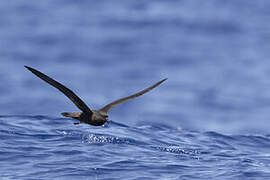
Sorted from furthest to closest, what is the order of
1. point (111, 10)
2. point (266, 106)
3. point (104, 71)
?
point (111, 10) < point (104, 71) < point (266, 106)

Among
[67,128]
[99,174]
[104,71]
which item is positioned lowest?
[99,174]

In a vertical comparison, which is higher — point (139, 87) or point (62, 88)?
point (139, 87)

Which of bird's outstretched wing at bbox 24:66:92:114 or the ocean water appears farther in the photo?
the ocean water

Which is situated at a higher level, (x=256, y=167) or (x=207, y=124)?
(x=207, y=124)

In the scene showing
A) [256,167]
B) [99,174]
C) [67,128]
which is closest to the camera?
[99,174]

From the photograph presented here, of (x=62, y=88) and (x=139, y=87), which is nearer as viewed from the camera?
(x=62, y=88)

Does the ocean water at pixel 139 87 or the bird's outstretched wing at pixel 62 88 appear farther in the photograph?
the ocean water at pixel 139 87

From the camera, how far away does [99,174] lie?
12.0m

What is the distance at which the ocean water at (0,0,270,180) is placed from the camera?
12.8 meters

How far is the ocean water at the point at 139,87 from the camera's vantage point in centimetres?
1283

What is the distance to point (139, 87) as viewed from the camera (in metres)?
25.8

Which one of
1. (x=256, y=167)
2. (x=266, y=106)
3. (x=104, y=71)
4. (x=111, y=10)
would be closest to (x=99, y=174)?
(x=256, y=167)

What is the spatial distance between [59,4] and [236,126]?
16962mm

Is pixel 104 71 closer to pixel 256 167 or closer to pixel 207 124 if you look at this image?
pixel 207 124
